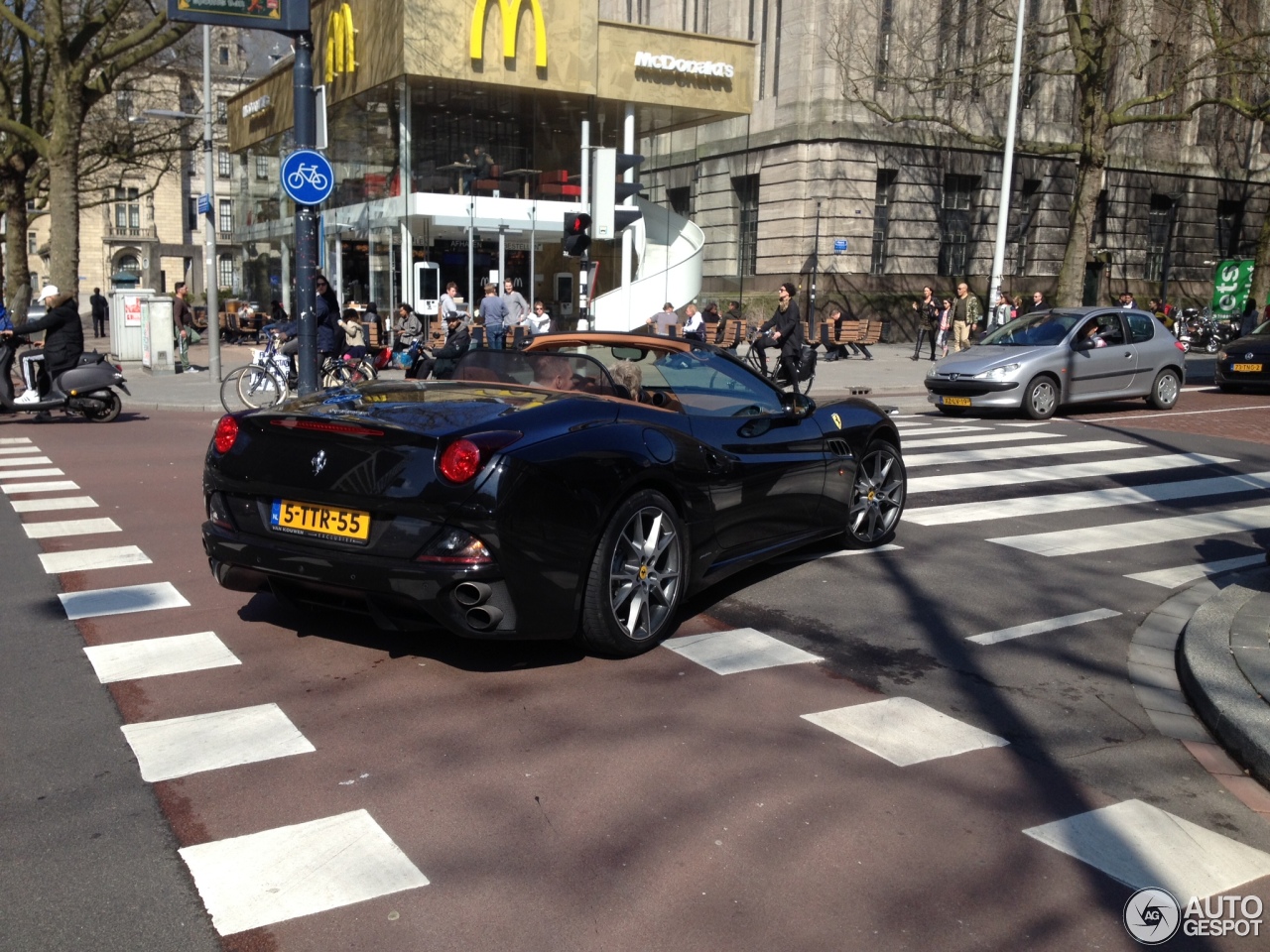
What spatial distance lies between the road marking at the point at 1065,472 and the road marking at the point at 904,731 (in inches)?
214

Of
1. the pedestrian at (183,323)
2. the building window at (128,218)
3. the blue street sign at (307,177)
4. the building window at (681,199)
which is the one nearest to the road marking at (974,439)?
the blue street sign at (307,177)

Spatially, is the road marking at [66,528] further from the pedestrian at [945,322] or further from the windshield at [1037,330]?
the pedestrian at [945,322]

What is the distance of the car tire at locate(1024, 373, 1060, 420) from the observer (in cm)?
1581

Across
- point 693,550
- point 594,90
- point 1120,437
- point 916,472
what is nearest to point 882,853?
point 693,550

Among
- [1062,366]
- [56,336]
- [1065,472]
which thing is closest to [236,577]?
[1065,472]

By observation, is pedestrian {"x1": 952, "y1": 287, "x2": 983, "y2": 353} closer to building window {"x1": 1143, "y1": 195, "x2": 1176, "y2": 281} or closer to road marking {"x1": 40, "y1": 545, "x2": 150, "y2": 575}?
building window {"x1": 1143, "y1": 195, "x2": 1176, "y2": 281}

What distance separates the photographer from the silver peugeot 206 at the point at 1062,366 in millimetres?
15859

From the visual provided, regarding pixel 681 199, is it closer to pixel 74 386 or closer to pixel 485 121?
pixel 485 121

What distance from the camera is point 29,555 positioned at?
731cm

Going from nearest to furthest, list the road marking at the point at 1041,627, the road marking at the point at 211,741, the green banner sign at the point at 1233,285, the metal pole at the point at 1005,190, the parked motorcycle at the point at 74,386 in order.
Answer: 1. the road marking at the point at 211,741
2. the road marking at the point at 1041,627
3. the parked motorcycle at the point at 74,386
4. the metal pole at the point at 1005,190
5. the green banner sign at the point at 1233,285

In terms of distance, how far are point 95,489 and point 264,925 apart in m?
7.64

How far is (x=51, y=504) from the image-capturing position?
9.06m

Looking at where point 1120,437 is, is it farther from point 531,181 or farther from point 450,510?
point 531,181

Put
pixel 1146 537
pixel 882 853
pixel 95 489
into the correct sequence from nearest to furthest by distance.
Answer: pixel 882 853, pixel 1146 537, pixel 95 489
